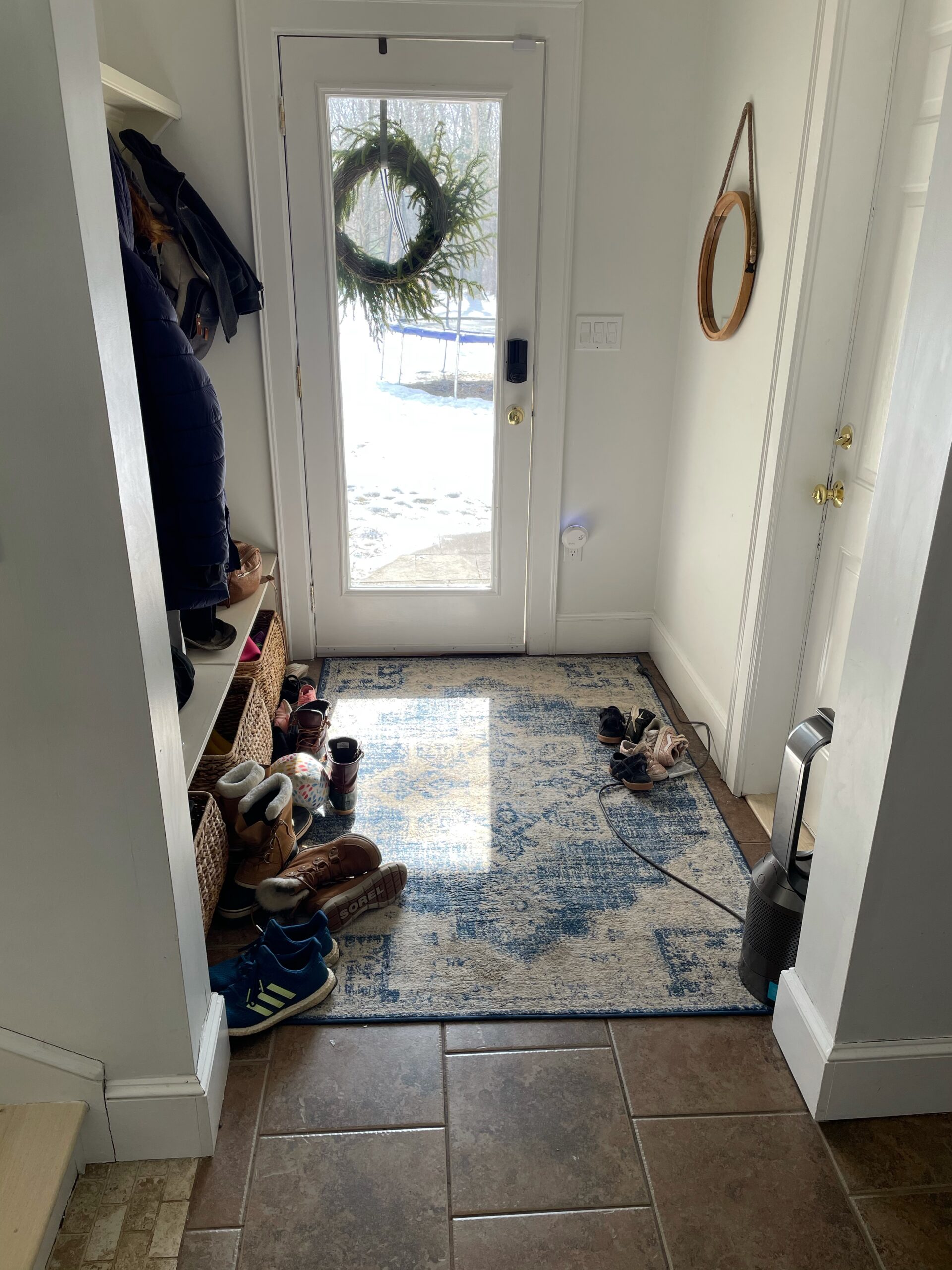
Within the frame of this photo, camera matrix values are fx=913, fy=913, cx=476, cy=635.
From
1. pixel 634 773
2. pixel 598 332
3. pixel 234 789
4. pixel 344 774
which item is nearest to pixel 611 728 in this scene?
pixel 634 773

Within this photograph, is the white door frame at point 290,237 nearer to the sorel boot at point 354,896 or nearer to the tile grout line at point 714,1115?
the sorel boot at point 354,896

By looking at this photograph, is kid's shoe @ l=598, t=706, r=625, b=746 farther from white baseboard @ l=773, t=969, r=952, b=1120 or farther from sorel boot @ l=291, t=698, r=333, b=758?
white baseboard @ l=773, t=969, r=952, b=1120

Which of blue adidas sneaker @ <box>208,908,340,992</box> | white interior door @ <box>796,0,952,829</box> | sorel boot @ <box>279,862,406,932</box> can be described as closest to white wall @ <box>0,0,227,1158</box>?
blue adidas sneaker @ <box>208,908,340,992</box>

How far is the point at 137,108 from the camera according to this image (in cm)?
266

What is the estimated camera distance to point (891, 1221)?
146cm

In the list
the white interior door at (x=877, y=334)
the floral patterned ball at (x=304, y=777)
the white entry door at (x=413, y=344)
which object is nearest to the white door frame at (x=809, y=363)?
the white interior door at (x=877, y=334)

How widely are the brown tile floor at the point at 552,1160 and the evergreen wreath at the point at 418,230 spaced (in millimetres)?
2167

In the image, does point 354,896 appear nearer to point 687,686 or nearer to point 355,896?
point 355,896

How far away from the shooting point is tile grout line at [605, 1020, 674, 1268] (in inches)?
56.0

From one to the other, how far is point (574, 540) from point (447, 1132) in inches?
83.0

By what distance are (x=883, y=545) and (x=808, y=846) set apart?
Answer: 3.82ft

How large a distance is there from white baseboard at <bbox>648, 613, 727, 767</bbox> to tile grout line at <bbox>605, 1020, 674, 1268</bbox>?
3.64 feet

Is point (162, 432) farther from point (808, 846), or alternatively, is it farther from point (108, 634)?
point (808, 846)

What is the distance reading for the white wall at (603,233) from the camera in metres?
2.68
